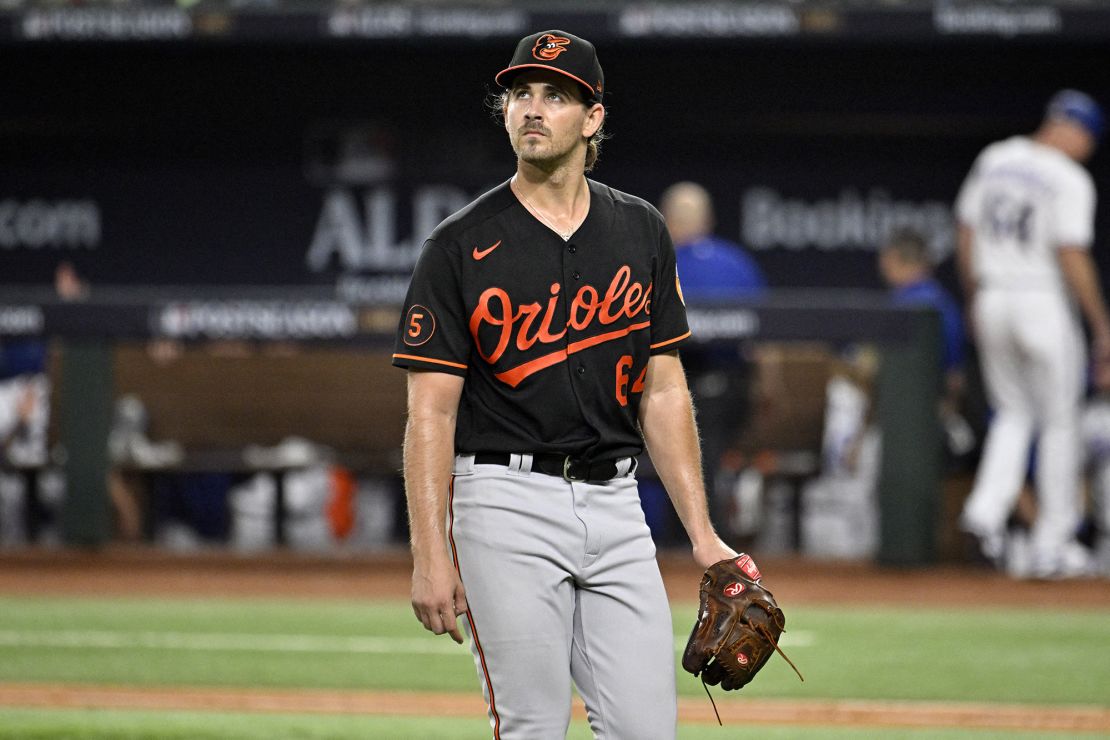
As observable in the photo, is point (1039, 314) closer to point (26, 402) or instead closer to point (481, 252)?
point (26, 402)

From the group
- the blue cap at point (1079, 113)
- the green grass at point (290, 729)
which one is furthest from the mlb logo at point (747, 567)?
the blue cap at point (1079, 113)

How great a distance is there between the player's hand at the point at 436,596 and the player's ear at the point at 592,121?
809 mm

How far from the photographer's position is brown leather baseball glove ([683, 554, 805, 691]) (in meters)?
3.16

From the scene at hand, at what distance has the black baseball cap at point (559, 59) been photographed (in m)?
3.04

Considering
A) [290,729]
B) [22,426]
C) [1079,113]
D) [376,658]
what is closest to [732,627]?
[290,729]

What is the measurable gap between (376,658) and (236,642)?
0.67 metres

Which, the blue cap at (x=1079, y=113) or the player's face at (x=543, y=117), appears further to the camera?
the blue cap at (x=1079, y=113)

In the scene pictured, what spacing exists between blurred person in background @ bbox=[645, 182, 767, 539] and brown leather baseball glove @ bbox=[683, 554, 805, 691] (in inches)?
194

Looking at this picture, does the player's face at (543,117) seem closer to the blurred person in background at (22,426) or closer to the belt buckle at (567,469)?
the belt buckle at (567,469)

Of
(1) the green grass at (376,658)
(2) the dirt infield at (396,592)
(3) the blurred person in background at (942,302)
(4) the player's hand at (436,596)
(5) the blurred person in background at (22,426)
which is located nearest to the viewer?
(4) the player's hand at (436,596)

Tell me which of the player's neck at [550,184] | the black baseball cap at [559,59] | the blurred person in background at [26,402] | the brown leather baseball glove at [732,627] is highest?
the black baseball cap at [559,59]

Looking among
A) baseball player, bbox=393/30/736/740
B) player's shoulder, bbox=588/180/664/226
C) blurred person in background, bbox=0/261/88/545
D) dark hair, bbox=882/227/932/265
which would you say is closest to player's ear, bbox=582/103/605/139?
baseball player, bbox=393/30/736/740

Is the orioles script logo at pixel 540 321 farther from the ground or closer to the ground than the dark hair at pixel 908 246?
closer to the ground

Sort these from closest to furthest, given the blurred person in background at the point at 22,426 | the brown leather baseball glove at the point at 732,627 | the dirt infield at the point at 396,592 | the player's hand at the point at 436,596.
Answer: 1. the player's hand at the point at 436,596
2. the brown leather baseball glove at the point at 732,627
3. the dirt infield at the point at 396,592
4. the blurred person in background at the point at 22,426
